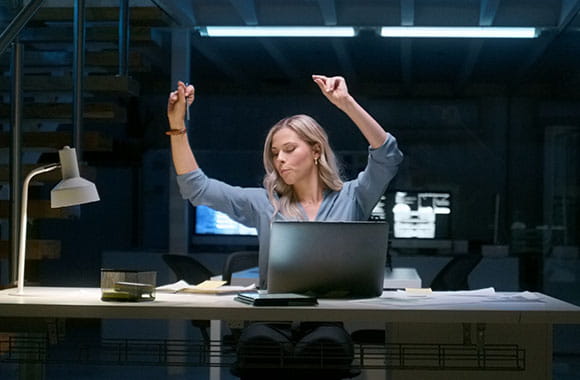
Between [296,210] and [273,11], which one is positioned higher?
[273,11]

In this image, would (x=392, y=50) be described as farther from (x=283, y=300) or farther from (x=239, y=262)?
(x=283, y=300)

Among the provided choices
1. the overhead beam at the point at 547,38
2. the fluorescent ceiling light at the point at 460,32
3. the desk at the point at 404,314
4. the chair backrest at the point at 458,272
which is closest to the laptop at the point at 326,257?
the desk at the point at 404,314

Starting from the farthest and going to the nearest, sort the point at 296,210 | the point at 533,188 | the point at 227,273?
the point at 533,188 < the point at 227,273 < the point at 296,210

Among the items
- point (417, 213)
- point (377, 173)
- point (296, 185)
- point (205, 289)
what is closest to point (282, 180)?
point (296, 185)

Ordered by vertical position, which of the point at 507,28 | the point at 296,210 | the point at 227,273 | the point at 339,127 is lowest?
the point at 227,273

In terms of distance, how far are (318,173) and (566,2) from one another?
14.7ft

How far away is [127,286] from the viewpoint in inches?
104

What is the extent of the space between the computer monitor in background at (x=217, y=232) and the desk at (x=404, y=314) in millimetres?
4890

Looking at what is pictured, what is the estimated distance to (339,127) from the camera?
25.6ft

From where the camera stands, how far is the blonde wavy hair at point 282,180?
10.9ft

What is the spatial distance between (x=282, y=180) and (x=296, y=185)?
0.17ft

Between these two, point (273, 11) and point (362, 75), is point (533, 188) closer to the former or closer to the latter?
point (362, 75)

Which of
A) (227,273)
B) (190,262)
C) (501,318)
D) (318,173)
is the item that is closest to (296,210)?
(318,173)

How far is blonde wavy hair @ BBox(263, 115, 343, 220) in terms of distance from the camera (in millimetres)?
3334
